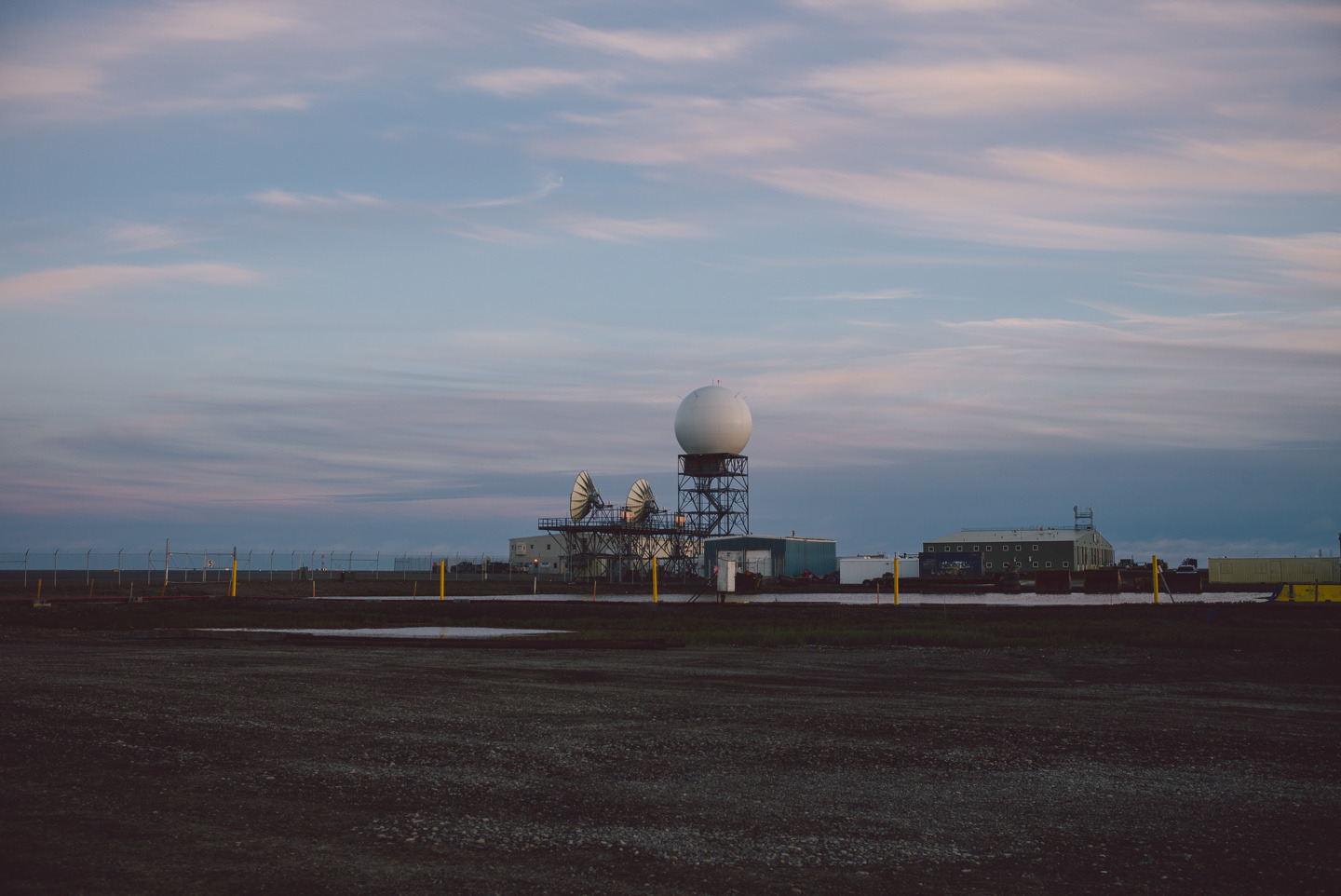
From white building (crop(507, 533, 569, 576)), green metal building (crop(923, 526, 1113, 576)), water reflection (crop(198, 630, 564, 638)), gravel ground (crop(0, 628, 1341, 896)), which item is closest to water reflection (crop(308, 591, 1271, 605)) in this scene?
water reflection (crop(198, 630, 564, 638))

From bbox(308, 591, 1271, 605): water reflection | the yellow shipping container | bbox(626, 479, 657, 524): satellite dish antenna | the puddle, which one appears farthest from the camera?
bbox(626, 479, 657, 524): satellite dish antenna

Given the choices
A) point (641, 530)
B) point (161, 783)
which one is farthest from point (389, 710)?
point (641, 530)

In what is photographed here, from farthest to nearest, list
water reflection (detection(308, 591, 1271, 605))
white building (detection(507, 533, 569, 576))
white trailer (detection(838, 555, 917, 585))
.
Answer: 1. white building (detection(507, 533, 569, 576))
2. white trailer (detection(838, 555, 917, 585))
3. water reflection (detection(308, 591, 1271, 605))

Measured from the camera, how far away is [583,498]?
307ft

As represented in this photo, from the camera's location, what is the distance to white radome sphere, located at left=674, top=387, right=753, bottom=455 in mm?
99938

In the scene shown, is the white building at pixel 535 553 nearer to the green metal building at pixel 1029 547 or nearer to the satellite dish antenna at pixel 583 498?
the satellite dish antenna at pixel 583 498

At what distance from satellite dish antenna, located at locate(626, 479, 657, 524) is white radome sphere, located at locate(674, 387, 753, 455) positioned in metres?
7.75

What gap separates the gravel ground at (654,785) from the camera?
566 centimetres

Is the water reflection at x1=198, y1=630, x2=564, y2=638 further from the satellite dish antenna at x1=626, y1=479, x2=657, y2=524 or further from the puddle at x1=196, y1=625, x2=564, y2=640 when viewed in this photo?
the satellite dish antenna at x1=626, y1=479, x2=657, y2=524

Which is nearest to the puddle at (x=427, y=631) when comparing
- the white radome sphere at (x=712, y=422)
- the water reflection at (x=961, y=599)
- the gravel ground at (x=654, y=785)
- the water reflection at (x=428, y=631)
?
the water reflection at (x=428, y=631)

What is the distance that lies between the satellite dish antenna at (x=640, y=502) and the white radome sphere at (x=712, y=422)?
775 cm

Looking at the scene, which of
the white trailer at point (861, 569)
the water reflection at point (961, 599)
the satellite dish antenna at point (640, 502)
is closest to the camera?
the water reflection at point (961, 599)

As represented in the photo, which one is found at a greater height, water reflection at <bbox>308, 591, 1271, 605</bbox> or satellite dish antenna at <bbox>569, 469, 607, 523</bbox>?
satellite dish antenna at <bbox>569, 469, 607, 523</bbox>

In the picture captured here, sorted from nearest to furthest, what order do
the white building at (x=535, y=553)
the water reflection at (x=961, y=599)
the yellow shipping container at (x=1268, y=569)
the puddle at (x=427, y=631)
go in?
the puddle at (x=427, y=631) → the water reflection at (x=961, y=599) → the yellow shipping container at (x=1268, y=569) → the white building at (x=535, y=553)
